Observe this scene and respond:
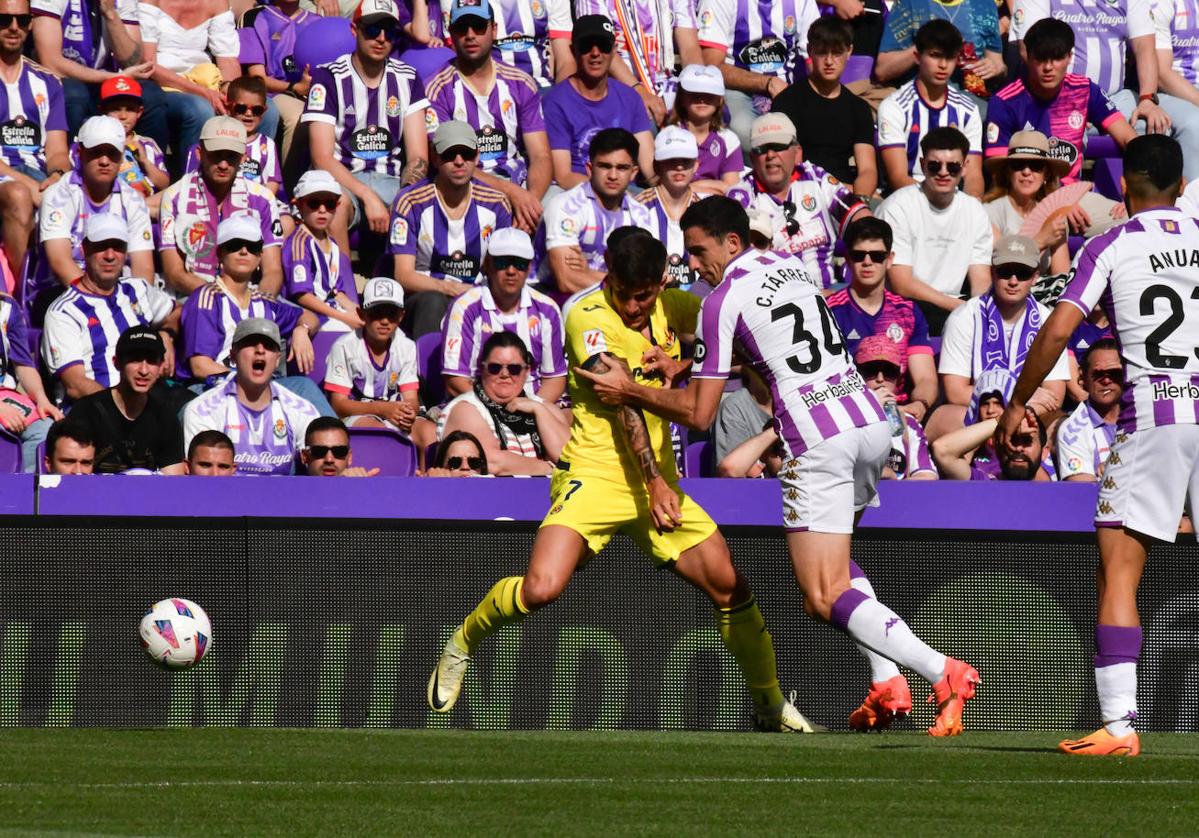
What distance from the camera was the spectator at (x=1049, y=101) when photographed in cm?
1598

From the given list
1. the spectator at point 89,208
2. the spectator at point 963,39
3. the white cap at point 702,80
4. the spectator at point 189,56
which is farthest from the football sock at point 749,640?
the spectator at point 963,39

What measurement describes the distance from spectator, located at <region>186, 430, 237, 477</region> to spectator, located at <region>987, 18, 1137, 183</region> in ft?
22.9

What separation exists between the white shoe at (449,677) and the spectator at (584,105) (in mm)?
6213

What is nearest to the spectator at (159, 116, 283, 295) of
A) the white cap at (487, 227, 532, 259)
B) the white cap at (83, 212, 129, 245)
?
the white cap at (83, 212, 129, 245)

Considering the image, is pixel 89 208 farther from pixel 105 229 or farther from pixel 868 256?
pixel 868 256

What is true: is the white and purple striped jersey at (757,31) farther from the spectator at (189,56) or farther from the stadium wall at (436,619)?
the stadium wall at (436,619)

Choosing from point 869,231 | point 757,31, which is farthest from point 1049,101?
point 869,231

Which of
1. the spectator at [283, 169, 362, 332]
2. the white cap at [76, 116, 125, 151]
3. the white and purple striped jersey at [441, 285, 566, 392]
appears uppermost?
the white cap at [76, 116, 125, 151]

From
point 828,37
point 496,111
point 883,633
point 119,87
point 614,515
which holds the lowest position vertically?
point 883,633

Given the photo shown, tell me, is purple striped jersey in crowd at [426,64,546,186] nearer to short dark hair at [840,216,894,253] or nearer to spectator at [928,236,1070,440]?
short dark hair at [840,216,894,253]

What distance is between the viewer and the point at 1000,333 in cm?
1348

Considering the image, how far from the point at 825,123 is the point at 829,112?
0.10 metres

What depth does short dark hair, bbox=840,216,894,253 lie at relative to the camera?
1336 cm

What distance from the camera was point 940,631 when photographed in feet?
35.9
